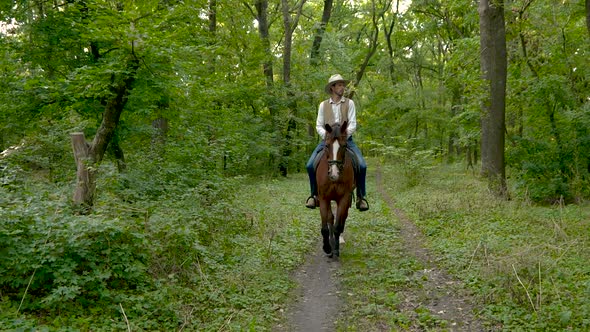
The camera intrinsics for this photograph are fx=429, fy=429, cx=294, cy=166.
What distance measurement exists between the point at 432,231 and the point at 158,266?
5.87 metres

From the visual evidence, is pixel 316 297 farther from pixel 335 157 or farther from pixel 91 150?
pixel 91 150

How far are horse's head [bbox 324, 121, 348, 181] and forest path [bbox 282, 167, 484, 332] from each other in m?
1.68

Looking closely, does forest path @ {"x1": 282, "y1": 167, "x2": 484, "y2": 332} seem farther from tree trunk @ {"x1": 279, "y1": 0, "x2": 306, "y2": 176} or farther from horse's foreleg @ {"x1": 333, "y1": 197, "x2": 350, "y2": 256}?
tree trunk @ {"x1": 279, "y1": 0, "x2": 306, "y2": 176}

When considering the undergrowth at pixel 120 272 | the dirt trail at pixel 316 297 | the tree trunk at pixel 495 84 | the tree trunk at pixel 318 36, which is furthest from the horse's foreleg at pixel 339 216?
the tree trunk at pixel 318 36

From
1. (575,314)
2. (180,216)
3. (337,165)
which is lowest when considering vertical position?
(575,314)

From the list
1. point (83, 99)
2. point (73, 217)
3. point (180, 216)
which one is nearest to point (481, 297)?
point (180, 216)

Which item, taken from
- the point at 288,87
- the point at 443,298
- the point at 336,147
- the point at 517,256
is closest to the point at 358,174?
the point at 336,147

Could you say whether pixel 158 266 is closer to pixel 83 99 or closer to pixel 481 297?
pixel 481 297

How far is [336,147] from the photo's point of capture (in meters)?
7.57

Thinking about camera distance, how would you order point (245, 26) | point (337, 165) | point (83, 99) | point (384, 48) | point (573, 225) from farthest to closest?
1. point (384, 48)
2. point (245, 26)
3. point (83, 99)
4. point (573, 225)
5. point (337, 165)

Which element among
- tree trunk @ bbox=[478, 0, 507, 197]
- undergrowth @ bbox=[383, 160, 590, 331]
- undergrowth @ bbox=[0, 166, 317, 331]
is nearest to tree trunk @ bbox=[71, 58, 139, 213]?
undergrowth @ bbox=[0, 166, 317, 331]

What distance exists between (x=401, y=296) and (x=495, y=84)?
7978 mm

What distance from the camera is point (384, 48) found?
3875 cm

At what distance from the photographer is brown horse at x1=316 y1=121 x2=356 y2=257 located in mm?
7566
